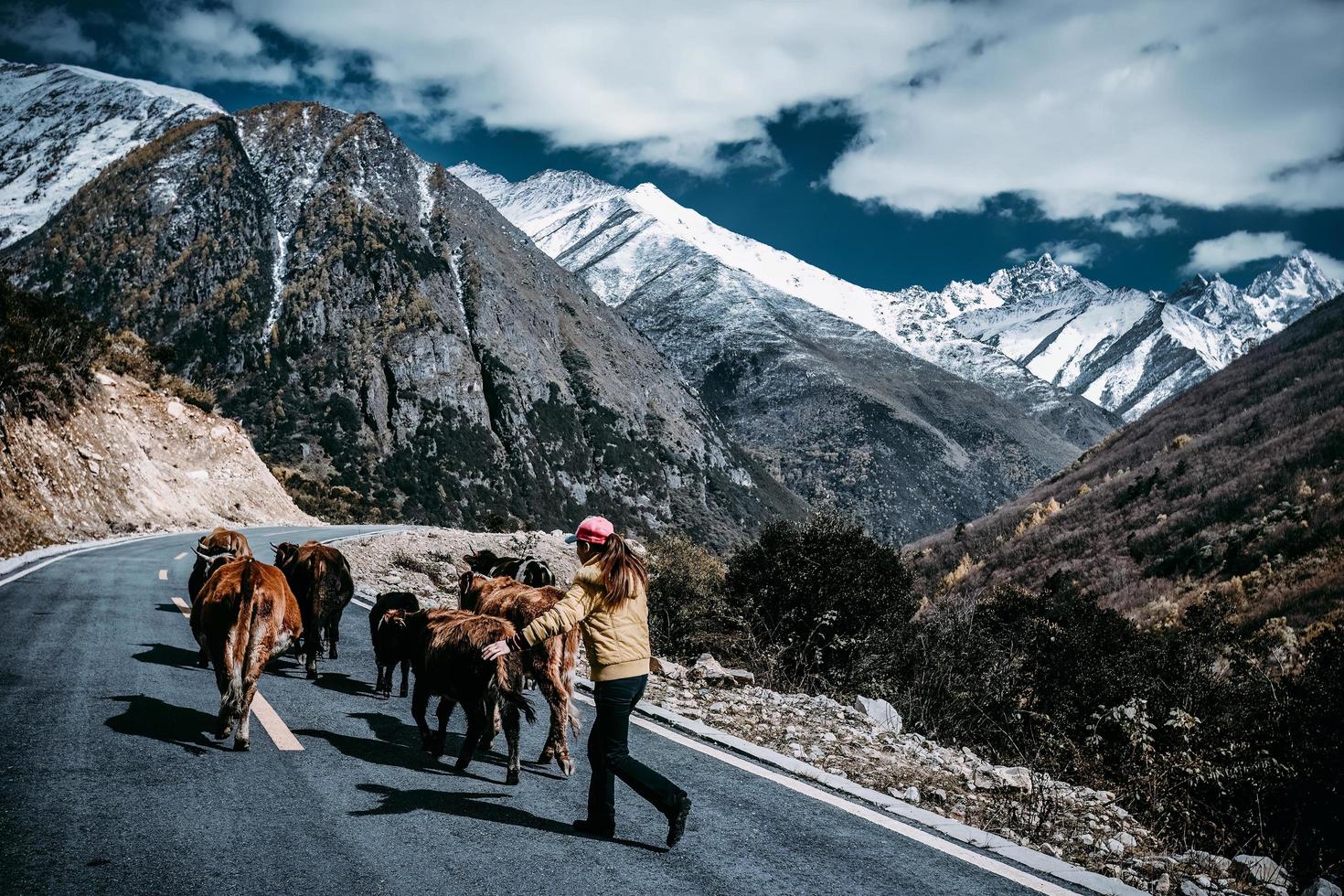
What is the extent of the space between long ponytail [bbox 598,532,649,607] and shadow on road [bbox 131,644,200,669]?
525 cm

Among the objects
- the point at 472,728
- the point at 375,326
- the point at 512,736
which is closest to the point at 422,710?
the point at 472,728

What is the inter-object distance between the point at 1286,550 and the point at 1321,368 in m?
15.8

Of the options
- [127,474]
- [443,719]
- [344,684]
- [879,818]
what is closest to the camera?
[879,818]

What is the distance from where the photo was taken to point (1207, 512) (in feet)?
65.0

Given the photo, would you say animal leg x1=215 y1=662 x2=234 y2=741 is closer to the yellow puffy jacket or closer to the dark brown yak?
the dark brown yak

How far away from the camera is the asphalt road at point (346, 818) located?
11.9 feet

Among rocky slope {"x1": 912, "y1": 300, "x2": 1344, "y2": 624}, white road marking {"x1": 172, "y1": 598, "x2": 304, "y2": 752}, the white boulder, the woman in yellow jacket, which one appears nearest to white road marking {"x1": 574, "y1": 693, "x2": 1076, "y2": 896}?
the woman in yellow jacket

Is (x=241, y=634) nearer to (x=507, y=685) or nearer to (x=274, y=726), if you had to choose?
(x=274, y=726)

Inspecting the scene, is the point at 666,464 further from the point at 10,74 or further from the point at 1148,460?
the point at 10,74

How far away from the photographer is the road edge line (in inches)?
163

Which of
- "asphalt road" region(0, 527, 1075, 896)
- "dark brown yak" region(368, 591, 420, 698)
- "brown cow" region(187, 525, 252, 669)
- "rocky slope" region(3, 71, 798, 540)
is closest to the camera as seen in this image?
"asphalt road" region(0, 527, 1075, 896)

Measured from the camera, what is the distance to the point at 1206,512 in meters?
19.7

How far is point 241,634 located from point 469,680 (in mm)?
1574

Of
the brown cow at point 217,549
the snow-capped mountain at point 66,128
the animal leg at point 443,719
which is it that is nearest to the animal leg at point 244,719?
the animal leg at point 443,719
